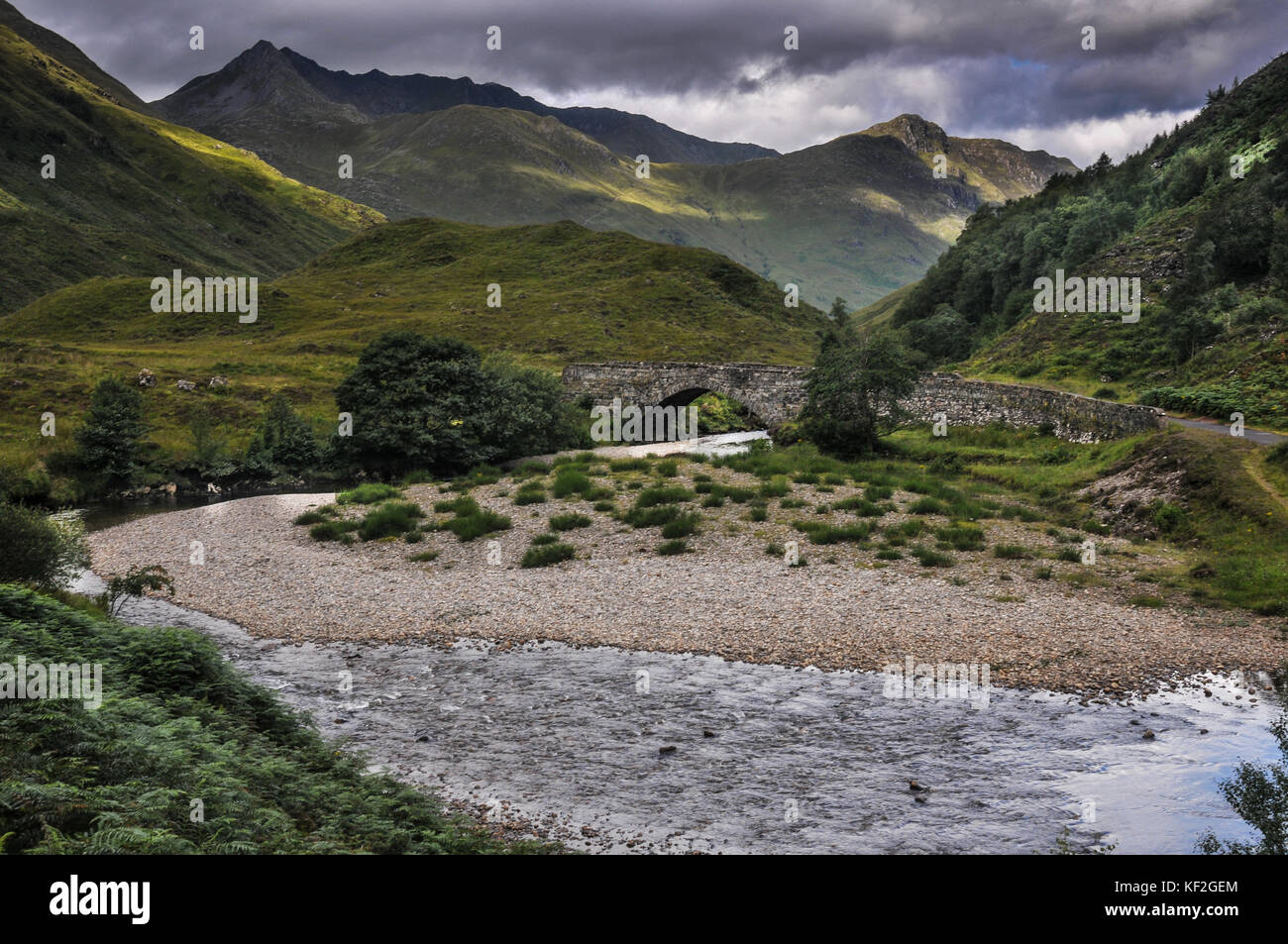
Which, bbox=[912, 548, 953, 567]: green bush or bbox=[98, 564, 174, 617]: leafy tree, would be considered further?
bbox=[912, 548, 953, 567]: green bush

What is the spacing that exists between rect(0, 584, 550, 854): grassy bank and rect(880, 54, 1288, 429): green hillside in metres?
41.3

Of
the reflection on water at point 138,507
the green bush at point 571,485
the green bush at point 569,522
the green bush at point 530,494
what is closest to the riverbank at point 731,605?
the green bush at point 569,522

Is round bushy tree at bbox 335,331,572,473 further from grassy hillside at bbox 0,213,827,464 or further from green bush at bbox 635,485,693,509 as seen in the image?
grassy hillside at bbox 0,213,827,464

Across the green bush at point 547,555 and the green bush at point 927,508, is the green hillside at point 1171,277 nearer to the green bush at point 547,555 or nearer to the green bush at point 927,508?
the green bush at point 927,508

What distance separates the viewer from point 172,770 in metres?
10.5

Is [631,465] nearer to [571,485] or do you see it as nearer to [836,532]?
[571,485]

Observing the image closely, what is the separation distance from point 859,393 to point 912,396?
30.7 ft

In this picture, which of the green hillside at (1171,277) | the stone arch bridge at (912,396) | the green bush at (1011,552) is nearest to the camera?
the green bush at (1011,552)

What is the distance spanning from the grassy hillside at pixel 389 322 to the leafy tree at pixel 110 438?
14.1 ft

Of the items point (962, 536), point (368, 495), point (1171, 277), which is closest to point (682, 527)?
point (962, 536)

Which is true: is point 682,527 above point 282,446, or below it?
below

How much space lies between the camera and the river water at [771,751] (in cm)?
1250

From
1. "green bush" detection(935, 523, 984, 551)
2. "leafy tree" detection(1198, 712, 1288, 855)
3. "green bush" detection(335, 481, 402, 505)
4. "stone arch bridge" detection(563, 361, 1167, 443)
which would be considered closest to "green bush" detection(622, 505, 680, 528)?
"green bush" detection(935, 523, 984, 551)

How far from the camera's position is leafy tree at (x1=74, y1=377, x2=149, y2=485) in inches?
2109
